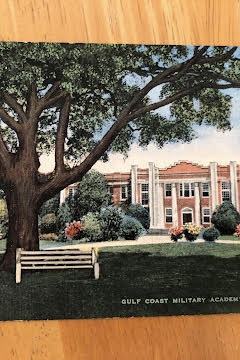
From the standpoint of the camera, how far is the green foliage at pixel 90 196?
1650mm

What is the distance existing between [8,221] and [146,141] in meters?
0.52

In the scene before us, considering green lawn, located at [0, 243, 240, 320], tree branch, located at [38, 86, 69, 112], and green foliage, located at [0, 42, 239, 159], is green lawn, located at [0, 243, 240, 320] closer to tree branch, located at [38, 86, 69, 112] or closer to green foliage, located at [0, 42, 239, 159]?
green foliage, located at [0, 42, 239, 159]

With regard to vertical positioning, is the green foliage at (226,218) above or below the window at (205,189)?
below

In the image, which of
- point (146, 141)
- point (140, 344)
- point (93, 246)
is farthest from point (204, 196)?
point (140, 344)

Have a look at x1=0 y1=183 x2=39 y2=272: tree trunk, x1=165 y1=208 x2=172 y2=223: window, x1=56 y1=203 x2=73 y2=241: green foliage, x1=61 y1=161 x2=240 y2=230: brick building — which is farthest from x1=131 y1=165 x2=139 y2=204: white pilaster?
x1=0 y1=183 x2=39 y2=272: tree trunk

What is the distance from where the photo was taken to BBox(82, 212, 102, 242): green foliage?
5.43 feet

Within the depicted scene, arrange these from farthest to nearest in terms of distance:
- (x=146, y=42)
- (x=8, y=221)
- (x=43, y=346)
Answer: (x=146, y=42) < (x=8, y=221) < (x=43, y=346)

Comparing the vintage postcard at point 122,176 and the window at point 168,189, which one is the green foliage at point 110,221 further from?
the window at point 168,189

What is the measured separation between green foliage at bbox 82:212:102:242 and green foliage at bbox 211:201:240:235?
38 cm

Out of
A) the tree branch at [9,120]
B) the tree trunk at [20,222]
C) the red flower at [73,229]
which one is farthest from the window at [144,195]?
the tree branch at [9,120]

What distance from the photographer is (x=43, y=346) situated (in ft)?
4.99

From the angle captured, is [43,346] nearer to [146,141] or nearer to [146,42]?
[146,141]

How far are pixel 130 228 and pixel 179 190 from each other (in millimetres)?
207

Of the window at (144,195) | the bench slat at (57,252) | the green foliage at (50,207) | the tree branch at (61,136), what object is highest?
the tree branch at (61,136)
